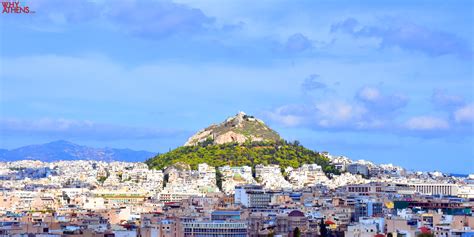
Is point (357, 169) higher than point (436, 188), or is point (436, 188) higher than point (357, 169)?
point (357, 169)

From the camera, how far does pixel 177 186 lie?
316 ft

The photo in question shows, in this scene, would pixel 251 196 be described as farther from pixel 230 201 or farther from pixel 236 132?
pixel 236 132

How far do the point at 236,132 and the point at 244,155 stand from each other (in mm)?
5864

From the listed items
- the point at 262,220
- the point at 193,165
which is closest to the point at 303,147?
the point at 193,165

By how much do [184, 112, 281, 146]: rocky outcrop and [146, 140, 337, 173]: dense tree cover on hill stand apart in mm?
879

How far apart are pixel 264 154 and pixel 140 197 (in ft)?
83.7

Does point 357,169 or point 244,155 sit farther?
point 244,155

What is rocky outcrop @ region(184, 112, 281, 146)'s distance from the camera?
4711 inches

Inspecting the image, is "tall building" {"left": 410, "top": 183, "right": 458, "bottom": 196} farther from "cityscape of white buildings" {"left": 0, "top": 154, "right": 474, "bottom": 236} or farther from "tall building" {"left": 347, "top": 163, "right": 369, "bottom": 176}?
→ "tall building" {"left": 347, "top": 163, "right": 369, "bottom": 176}

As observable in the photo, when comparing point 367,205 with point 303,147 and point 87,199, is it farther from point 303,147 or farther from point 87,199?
point 303,147

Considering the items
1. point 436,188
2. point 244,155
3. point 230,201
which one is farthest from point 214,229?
point 244,155

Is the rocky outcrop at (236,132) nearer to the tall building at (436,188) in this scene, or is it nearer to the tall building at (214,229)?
the tall building at (436,188)

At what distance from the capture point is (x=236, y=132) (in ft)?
396

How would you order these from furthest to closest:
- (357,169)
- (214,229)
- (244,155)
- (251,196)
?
(244,155), (357,169), (251,196), (214,229)
